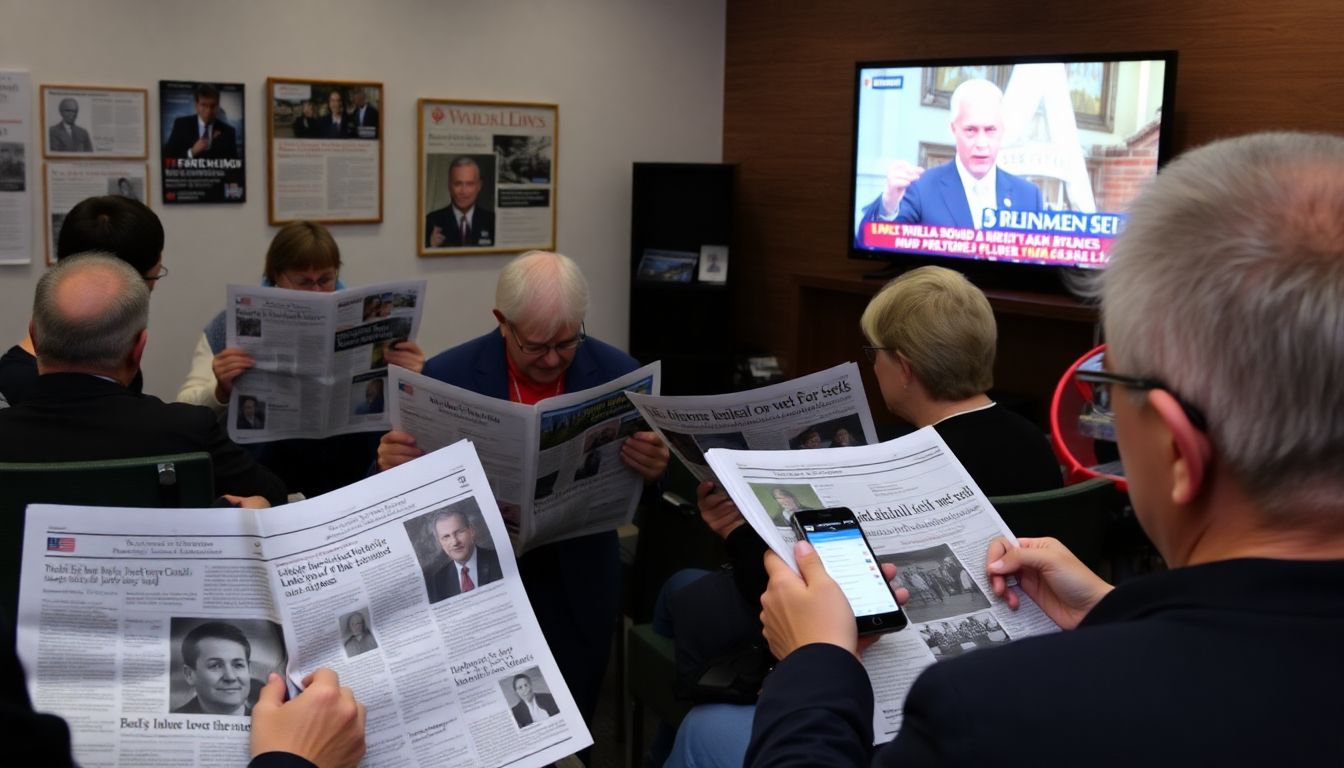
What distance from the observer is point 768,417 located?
204cm

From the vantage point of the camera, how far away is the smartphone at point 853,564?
1.24 metres

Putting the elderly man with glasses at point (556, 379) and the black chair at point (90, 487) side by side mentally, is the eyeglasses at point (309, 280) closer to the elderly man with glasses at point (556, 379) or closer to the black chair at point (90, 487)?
the elderly man with glasses at point (556, 379)

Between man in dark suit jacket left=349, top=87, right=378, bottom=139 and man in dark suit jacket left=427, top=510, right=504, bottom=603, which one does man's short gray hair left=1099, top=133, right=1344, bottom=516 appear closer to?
man in dark suit jacket left=427, top=510, right=504, bottom=603

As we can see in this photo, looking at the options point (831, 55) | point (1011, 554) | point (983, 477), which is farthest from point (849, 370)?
point (831, 55)

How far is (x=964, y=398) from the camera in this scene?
8.11 feet

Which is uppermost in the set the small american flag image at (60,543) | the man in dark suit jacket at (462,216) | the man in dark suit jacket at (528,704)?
the man in dark suit jacket at (462,216)

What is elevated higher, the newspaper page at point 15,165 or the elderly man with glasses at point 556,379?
the newspaper page at point 15,165

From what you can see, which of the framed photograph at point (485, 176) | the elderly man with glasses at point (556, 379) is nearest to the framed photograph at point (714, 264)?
the framed photograph at point (485, 176)

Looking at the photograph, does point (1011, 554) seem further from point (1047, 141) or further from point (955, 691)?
point (1047, 141)

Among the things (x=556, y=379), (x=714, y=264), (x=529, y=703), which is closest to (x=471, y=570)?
(x=529, y=703)

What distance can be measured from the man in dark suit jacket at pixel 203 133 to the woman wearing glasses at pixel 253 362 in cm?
173

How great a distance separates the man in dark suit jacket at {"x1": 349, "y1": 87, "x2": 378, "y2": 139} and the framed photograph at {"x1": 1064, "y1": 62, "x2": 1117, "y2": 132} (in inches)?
123

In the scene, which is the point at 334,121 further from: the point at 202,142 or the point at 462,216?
the point at 462,216

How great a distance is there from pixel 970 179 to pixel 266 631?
14.5 ft
